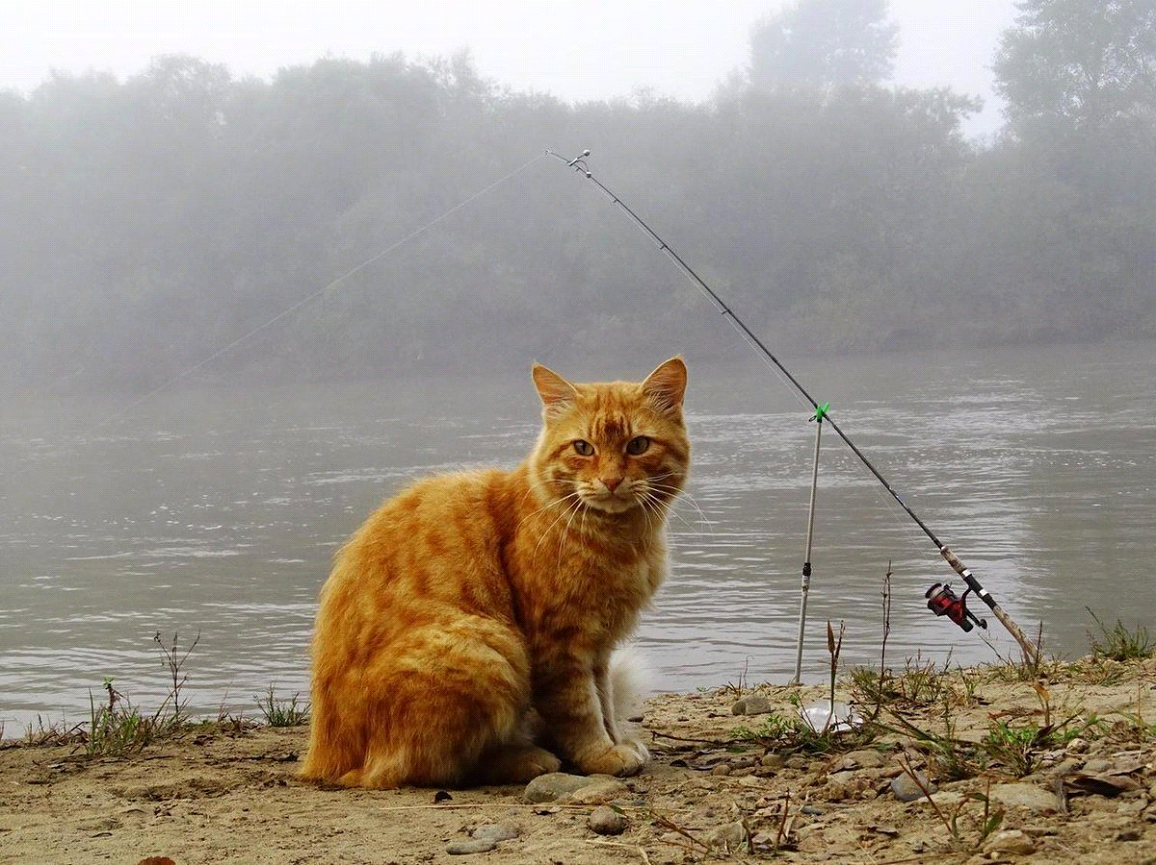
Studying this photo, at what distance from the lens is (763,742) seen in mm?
3662

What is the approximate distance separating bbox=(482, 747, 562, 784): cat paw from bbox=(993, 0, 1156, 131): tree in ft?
174

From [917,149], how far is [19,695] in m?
49.5

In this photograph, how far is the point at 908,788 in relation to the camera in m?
2.74

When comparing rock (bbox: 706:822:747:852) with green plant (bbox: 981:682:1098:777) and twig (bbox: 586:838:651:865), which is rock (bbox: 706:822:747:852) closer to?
twig (bbox: 586:838:651:865)

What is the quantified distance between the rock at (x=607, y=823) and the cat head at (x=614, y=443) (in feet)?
3.48

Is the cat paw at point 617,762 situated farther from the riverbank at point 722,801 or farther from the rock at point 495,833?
the rock at point 495,833

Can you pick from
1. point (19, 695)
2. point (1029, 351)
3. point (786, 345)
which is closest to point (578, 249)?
point (786, 345)

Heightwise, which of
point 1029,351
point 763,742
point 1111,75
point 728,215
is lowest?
point 763,742

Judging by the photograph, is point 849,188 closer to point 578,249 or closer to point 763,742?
point 578,249

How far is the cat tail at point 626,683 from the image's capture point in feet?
14.0

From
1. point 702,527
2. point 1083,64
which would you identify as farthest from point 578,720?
point 1083,64

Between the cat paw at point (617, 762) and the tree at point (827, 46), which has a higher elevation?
the tree at point (827, 46)

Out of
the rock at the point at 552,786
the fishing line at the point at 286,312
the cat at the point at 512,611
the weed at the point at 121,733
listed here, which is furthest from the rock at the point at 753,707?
the fishing line at the point at 286,312

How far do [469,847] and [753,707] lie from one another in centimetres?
203
